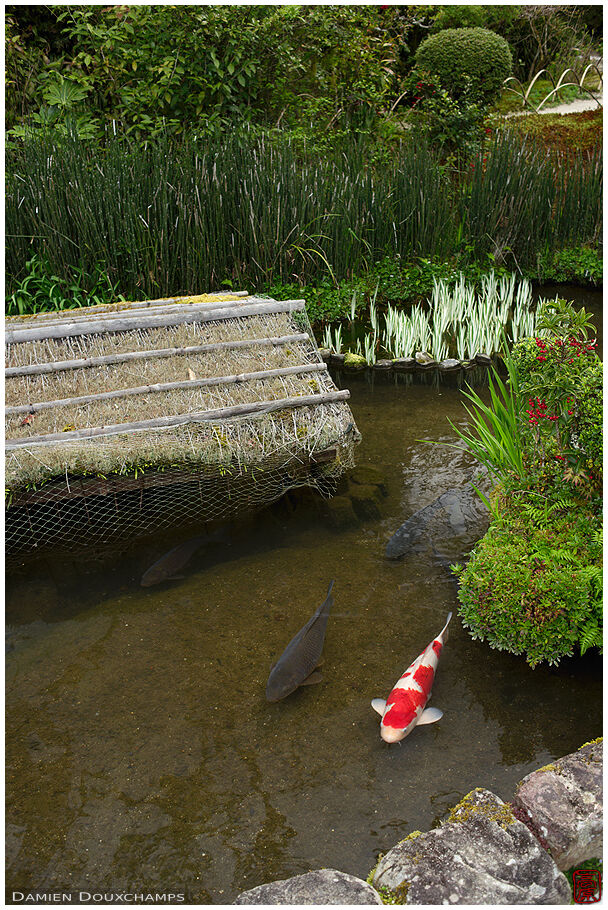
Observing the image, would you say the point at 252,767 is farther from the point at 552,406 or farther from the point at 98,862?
the point at 552,406

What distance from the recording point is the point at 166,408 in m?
3.45

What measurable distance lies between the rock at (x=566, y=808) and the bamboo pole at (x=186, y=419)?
2.06 m

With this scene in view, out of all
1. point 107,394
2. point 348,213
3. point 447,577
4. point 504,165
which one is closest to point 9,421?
point 107,394

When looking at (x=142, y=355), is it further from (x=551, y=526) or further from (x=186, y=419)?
(x=551, y=526)

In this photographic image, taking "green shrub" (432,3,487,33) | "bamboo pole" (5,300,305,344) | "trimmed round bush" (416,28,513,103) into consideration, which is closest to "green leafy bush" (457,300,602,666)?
"bamboo pole" (5,300,305,344)

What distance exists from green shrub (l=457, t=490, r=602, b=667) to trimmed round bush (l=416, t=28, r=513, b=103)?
8409 mm

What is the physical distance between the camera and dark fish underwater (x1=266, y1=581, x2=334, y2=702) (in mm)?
2574

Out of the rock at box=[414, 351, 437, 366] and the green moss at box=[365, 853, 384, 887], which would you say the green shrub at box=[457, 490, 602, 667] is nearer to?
the green moss at box=[365, 853, 384, 887]

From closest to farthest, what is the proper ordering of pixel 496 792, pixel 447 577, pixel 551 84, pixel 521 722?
pixel 496 792 → pixel 521 722 → pixel 447 577 → pixel 551 84

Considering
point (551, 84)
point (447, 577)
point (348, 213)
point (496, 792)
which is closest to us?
point (496, 792)

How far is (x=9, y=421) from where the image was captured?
329cm

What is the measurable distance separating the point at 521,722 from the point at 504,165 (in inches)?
232

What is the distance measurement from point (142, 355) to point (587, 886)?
3.00 m

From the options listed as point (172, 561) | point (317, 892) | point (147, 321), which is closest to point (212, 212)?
point (147, 321)
